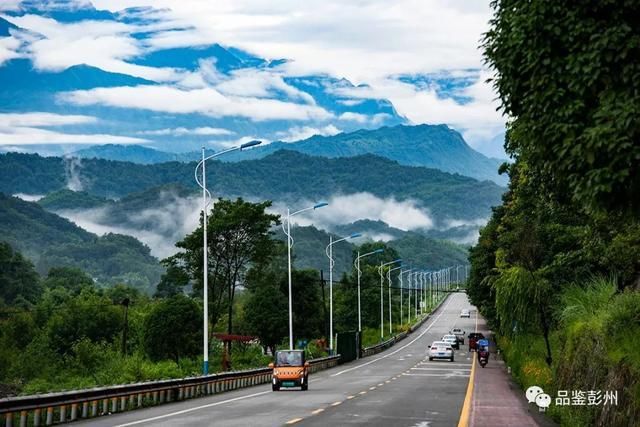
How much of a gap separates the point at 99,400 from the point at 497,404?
11.6m

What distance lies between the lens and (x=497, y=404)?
29.5 metres

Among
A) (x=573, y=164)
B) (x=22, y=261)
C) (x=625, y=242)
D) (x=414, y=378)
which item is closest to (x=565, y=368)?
(x=625, y=242)

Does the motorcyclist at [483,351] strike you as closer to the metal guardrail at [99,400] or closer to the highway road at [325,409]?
the highway road at [325,409]

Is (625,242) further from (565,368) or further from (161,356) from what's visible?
(161,356)

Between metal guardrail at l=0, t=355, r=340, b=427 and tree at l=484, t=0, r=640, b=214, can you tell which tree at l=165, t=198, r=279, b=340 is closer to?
metal guardrail at l=0, t=355, r=340, b=427

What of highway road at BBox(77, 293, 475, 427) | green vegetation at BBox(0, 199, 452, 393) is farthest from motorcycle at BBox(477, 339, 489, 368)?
highway road at BBox(77, 293, 475, 427)

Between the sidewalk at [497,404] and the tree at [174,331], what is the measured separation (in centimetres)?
5093

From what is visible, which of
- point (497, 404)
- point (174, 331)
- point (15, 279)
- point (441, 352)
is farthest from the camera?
point (15, 279)

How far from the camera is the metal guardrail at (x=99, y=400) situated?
73.0ft

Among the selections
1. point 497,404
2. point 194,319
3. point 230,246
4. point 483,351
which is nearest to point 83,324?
point 194,319

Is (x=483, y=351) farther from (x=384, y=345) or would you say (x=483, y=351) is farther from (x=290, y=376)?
(x=384, y=345)

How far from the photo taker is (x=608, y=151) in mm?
11008

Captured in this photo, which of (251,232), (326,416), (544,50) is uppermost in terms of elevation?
(251,232)

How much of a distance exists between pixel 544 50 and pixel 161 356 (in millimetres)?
89423
